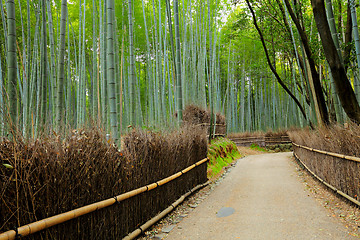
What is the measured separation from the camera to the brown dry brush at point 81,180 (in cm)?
133

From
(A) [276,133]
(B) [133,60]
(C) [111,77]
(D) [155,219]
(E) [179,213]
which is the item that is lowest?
(E) [179,213]

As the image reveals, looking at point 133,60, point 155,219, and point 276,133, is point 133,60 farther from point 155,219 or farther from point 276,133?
point 276,133

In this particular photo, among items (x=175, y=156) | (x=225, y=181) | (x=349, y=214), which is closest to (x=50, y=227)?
(x=175, y=156)

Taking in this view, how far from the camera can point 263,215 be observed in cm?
280

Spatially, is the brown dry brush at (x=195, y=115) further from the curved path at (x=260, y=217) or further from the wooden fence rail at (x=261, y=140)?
the wooden fence rail at (x=261, y=140)

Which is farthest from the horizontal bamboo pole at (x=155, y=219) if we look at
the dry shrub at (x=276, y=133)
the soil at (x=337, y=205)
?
the dry shrub at (x=276, y=133)

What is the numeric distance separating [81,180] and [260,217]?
1.89 metres

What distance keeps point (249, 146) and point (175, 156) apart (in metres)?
10.3

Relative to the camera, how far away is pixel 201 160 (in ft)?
14.9

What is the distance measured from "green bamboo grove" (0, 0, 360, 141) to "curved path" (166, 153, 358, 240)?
1233 millimetres

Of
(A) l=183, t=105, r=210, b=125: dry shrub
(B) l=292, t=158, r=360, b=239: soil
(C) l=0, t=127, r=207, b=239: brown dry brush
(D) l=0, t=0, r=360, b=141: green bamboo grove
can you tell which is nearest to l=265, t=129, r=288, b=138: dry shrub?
(D) l=0, t=0, r=360, b=141: green bamboo grove

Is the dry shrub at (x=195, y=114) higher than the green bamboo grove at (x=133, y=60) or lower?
lower

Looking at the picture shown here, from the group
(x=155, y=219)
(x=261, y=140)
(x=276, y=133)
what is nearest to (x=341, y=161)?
(x=155, y=219)

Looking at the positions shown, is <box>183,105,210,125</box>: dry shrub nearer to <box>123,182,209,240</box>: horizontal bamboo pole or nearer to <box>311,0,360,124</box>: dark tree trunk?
<box>123,182,209,240</box>: horizontal bamboo pole
